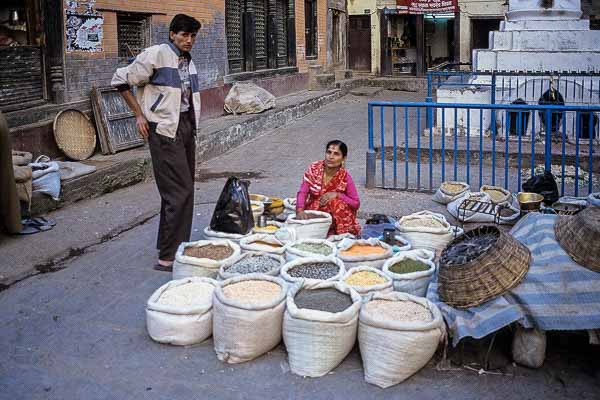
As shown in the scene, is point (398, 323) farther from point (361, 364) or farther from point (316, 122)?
point (316, 122)

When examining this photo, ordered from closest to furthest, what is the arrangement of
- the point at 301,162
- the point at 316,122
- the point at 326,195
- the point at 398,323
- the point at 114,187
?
the point at 398,323 → the point at 326,195 → the point at 114,187 → the point at 301,162 → the point at 316,122

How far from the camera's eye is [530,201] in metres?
6.57

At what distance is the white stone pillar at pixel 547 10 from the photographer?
13258 millimetres

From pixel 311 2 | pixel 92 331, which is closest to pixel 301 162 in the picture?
pixel 92 331

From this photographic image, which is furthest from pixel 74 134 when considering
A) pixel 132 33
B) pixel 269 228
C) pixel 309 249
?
pixel 309 249

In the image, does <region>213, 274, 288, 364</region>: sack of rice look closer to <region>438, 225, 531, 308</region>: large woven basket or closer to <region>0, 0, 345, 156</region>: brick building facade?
<region>438, 225, 531, 308</region>: large woven basket

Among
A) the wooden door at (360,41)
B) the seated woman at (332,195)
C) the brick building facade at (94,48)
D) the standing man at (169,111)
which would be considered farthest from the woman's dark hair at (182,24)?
the wooden door at (360,41)

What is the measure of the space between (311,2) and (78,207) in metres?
13.7

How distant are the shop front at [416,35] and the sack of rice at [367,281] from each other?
2139 centimetres

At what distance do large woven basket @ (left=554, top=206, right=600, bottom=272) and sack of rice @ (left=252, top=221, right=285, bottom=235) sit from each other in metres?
2.34

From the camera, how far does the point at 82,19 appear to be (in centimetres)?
916

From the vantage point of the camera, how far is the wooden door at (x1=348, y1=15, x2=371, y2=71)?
25859mm

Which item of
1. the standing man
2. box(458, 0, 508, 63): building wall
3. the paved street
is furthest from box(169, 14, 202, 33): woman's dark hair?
box(458, 0, 508, 63): building wall

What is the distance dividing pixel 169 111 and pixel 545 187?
3902mm
